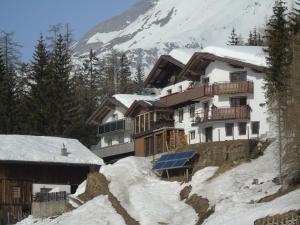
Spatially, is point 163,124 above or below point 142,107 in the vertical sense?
below

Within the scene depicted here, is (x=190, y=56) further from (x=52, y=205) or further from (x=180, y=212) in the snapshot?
(x=180, y=212)

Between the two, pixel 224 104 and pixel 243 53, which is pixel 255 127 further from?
pixel 243 53

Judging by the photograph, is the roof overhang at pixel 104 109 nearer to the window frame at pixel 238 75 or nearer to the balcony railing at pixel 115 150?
the balcony railing at pixel 115 150

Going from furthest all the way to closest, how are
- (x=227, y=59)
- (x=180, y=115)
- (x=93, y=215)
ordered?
(x=180, y=115), (x=227, y=59), (x=93, y=215)

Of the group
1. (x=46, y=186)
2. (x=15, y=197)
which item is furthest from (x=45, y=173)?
(x=15, y=197)

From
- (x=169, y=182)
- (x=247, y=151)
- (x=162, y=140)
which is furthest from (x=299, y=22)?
(x=162, y=140)

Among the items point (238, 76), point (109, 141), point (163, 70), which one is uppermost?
point (163, 70)

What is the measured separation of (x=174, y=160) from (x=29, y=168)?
14.4m

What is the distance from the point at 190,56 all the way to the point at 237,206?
101 feet

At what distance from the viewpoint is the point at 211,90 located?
64688 mm

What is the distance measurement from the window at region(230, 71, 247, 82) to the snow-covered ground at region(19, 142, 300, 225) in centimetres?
1251

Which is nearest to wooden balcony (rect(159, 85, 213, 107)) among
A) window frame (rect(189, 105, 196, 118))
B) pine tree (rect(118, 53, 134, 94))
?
window frame (rect(189, 105, 196, 118))

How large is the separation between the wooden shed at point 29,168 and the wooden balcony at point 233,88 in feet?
36.9

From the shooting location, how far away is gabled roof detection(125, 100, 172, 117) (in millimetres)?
70700
